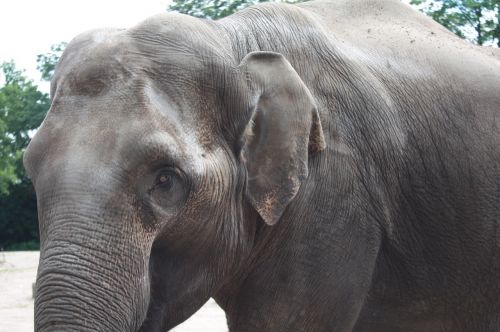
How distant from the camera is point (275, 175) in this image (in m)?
3.77

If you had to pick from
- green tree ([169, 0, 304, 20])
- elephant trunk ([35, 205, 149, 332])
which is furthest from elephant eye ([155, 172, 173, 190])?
green tree ([169, 0, 304, 20])

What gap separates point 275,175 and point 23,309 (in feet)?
33.8

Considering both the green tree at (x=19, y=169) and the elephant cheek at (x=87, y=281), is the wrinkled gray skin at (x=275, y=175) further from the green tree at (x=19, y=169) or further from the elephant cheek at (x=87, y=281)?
the green tree at (x=19, y=169)

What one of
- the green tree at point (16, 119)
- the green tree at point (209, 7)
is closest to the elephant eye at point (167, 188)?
the green tree at point (209, 7)

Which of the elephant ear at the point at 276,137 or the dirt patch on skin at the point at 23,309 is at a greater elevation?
the elephant ear at the point at 276,137

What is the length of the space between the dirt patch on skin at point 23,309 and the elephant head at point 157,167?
712 cm

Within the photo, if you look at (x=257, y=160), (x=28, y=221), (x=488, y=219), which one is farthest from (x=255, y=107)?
(x=28, y=221)

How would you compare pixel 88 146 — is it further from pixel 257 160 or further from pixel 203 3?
pixel 203 3

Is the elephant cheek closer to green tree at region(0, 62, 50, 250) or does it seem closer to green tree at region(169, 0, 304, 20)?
green tree at region(169, 0, 304, 20)

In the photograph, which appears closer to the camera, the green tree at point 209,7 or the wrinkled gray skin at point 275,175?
the wrinkled gray skin at point 275,175

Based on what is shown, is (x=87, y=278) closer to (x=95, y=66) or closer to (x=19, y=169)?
(x=95, y=66)

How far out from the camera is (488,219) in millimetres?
4668

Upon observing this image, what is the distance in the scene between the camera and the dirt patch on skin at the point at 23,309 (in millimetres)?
11062

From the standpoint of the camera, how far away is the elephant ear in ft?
12.3
